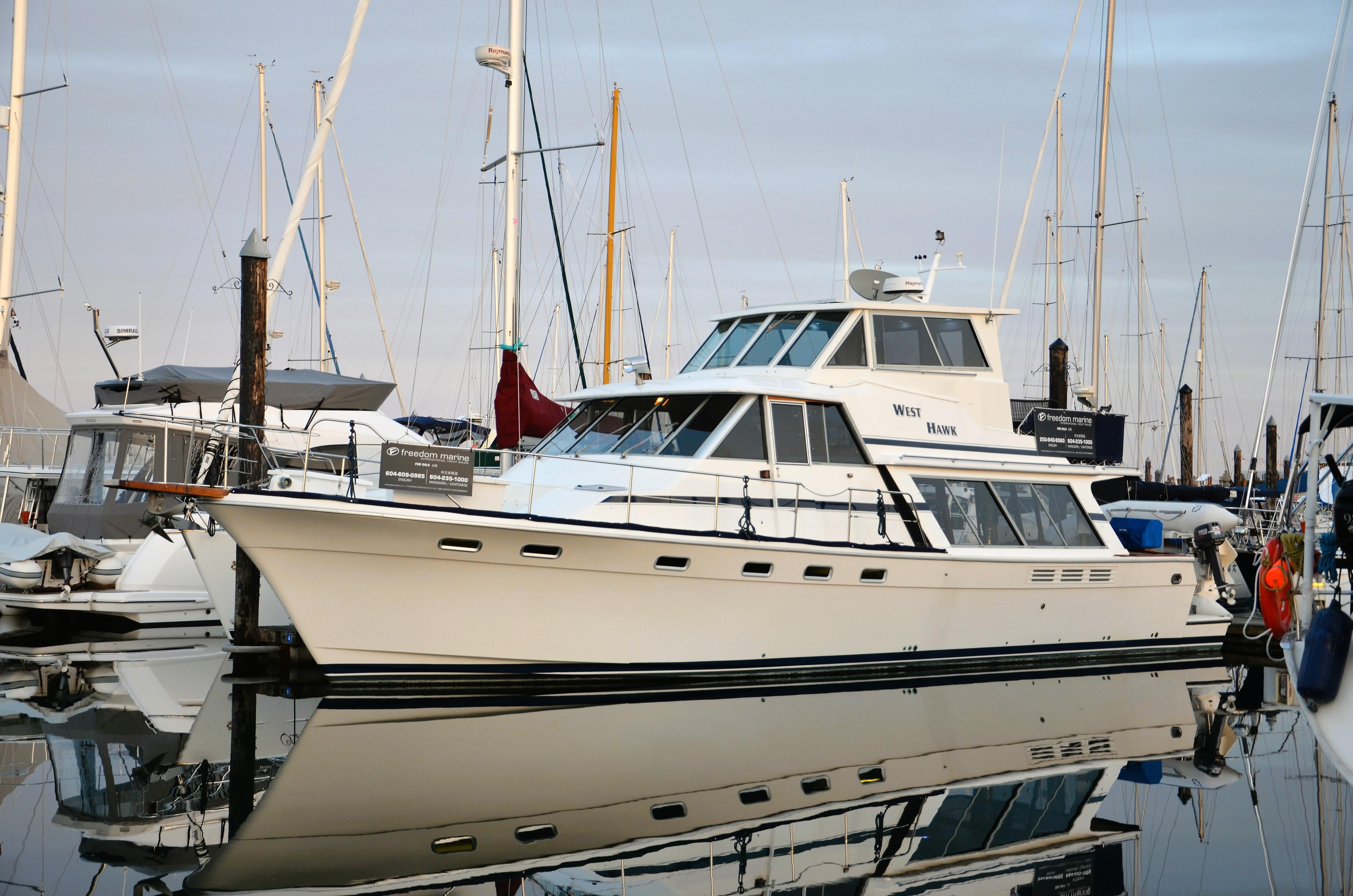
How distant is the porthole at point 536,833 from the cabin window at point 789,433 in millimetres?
5431

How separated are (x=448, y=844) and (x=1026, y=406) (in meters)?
11.2

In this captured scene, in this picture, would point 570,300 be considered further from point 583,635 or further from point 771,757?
point 771,757

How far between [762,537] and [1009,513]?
3.39 meters

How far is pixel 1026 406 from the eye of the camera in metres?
15.7

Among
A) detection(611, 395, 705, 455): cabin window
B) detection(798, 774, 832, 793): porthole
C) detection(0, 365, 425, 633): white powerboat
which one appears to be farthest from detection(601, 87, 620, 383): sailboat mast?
detection(798, 774, 832, 793): porthole

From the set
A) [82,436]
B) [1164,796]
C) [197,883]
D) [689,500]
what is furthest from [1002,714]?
[82,436]

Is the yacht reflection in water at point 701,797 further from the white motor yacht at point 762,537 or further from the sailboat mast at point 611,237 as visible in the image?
the sailboat mast at point 611,237

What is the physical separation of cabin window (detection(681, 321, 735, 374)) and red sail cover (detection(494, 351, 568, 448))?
1.69 meters

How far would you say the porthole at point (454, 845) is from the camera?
251 inches

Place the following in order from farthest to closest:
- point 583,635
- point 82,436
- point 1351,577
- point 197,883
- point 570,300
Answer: point 570,300, point 82,436, point 583,635, point 1351,577, point 197,883

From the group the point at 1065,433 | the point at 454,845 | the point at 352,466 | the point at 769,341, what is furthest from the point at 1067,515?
the point at 454,845

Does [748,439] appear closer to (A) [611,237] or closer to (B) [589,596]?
(B) [589,596]

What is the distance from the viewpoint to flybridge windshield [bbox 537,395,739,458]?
11.6m

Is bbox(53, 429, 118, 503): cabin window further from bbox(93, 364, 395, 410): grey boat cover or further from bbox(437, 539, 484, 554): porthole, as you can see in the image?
bbox(437, 539, 484, 554): porthole
